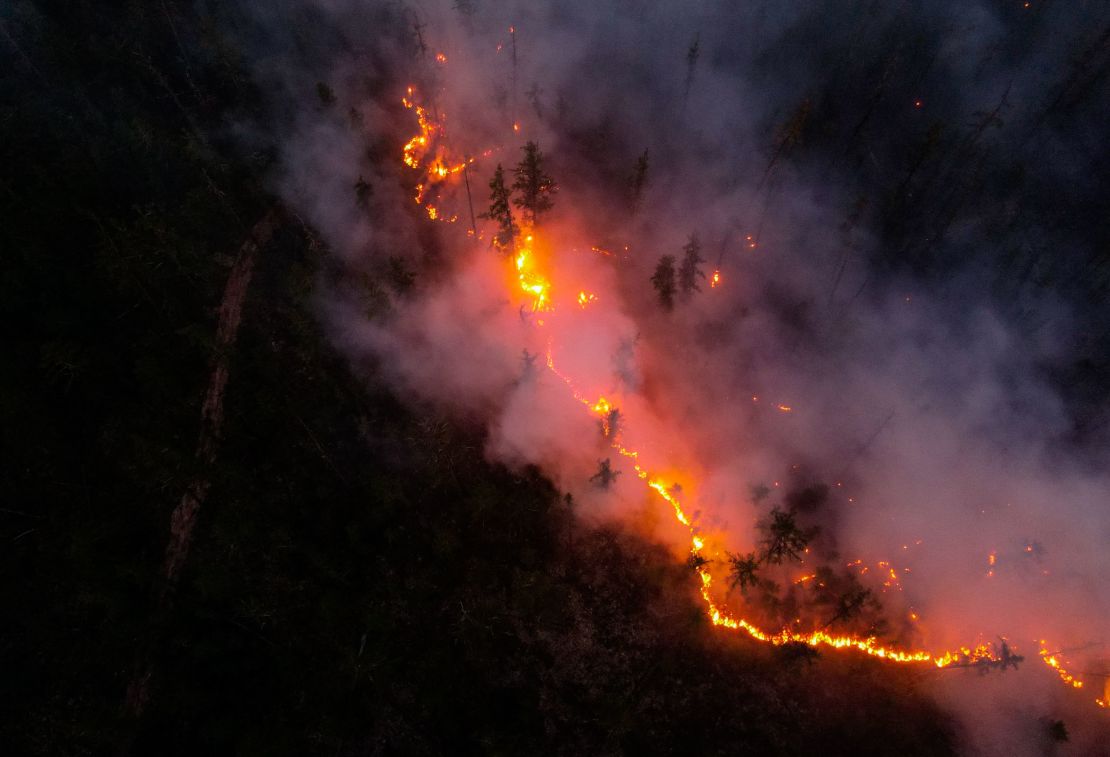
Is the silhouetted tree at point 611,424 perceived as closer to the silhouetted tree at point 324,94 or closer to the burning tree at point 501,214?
the burning tree at point 501,214

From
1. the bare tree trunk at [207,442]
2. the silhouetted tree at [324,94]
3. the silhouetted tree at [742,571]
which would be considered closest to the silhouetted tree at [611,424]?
the silhouetted tree at [742,571]

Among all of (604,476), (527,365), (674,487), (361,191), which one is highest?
(361,191)

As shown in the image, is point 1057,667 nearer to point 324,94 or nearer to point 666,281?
point 666,281

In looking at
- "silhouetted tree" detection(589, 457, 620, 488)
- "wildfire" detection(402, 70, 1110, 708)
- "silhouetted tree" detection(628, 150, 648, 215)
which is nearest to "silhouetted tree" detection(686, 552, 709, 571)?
"wildfire" detection(402, 70, 1110, 708)

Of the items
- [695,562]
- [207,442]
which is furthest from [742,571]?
[207,442]

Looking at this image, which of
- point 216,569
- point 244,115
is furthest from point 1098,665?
point 244,115

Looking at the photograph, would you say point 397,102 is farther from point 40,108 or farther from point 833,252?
point 833,252
